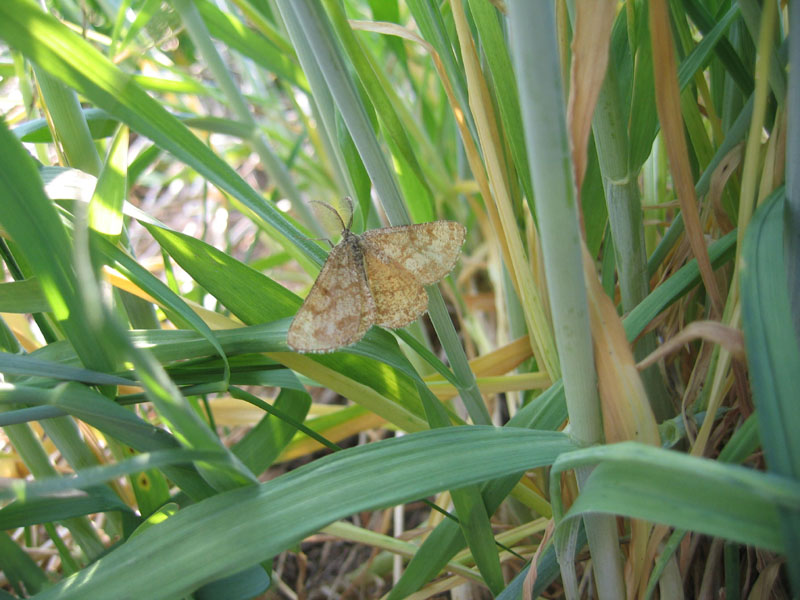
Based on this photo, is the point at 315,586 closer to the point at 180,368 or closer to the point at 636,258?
the point at 180,368

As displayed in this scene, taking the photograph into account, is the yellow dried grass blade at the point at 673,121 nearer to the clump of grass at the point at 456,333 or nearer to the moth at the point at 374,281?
the clump of grass at the point at 456,333

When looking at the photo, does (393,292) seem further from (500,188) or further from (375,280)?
(500,188)

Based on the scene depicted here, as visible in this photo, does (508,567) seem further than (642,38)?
Yes

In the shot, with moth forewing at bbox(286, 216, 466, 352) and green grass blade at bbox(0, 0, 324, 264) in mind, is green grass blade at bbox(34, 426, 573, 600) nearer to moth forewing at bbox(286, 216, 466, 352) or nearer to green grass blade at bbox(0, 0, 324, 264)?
moth forewing at bbox(286, 216, 466, 352)

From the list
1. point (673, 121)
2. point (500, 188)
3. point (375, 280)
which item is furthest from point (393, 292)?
point (673, 121)

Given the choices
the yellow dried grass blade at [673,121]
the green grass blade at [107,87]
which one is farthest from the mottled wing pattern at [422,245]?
the yellow dried grass blade at [673,121]

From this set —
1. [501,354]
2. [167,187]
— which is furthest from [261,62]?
[167,187]
